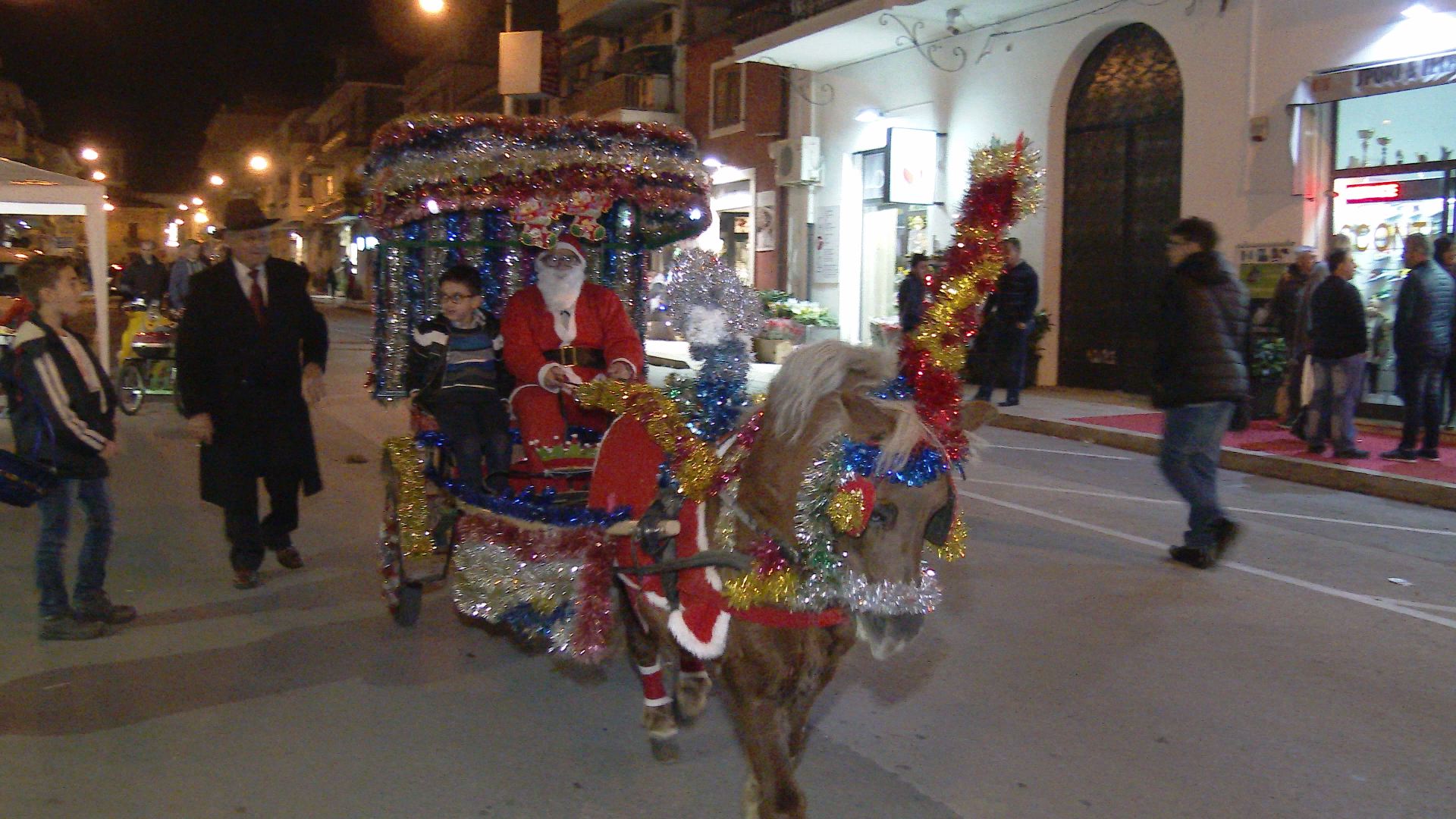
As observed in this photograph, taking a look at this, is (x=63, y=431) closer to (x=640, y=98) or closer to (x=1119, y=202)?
(x=1119, y=202)

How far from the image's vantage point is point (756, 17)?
2281 cm

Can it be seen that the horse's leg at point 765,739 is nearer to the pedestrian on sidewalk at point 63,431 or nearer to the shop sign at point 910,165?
the pedestrian on sidewalk at point 63,431

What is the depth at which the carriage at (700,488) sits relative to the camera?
2.99m

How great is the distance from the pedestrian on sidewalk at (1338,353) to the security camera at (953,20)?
8.21 metres

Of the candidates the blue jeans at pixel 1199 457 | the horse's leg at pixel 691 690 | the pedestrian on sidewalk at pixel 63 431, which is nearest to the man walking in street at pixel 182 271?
the pedestrian on sidewalk at pixel 63 431

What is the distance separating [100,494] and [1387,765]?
19.1ft

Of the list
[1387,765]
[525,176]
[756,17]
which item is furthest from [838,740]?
[756,17]

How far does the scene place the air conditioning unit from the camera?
859 inches

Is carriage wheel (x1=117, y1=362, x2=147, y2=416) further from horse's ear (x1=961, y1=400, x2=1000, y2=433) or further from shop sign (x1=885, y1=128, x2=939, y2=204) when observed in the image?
horse's ear (x1=961, y1=400, x2=1000, y2=433)

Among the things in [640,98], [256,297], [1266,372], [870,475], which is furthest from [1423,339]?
[640,98]

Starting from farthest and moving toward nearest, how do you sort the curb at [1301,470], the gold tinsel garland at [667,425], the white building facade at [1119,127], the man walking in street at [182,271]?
the man walking in street at [182,271] → the white building facade at [1119,127] → the curb at [1301,470] → the gold tinsel garland at [667,425]

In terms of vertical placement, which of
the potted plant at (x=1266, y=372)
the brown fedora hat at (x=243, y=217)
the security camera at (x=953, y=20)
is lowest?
the potted plant at (x=1266, y=372)

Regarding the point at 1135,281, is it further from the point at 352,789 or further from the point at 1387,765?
the point at 352,789

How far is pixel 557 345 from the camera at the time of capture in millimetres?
5176
